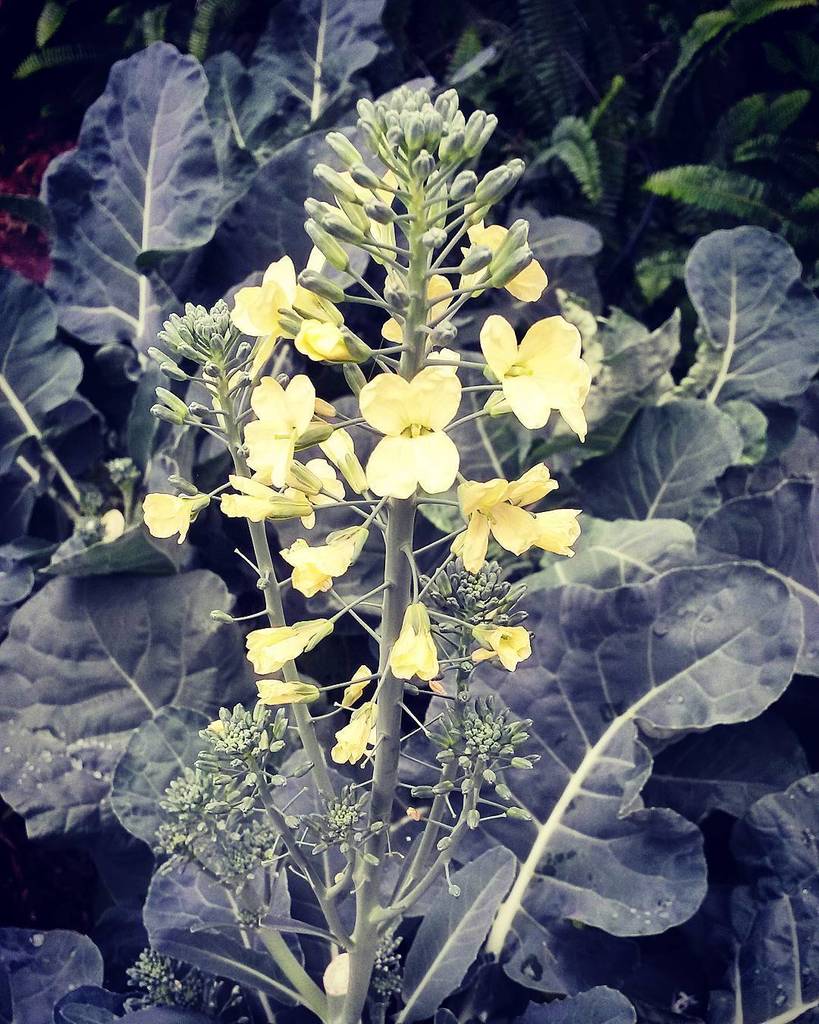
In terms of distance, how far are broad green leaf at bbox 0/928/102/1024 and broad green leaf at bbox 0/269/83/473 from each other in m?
1.14

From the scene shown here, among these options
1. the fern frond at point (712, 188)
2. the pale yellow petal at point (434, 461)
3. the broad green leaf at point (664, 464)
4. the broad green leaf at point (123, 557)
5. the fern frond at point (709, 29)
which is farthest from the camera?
the fern frond at point (712, 188)

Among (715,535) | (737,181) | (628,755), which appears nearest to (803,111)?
(737,181)

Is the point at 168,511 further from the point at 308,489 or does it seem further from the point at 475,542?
the point at 475,542

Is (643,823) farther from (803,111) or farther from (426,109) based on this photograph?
(803,111)

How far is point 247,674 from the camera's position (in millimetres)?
2031

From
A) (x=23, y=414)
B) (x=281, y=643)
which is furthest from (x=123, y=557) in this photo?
(x=281, y=643)

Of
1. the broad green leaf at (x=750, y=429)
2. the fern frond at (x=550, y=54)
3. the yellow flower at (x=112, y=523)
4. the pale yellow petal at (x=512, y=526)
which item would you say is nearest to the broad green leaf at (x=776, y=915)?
the broad green leaf at (x=750, y=429)

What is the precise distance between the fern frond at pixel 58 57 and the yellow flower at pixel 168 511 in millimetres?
2392

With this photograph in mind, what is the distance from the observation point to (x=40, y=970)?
5.98ft

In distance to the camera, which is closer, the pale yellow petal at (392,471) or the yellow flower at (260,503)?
the pale yellow petal at (392,471)

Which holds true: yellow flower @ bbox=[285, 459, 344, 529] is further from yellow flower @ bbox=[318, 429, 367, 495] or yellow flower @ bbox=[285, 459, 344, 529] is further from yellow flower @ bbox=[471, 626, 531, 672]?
yellow flower @ bbox=[471, 626, 531, 672]

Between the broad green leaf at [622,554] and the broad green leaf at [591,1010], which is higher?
the broad green leaf at [622,554]

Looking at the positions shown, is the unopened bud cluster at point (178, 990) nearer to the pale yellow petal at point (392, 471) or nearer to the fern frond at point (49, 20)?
the pale yellow petal at point (392, 471)

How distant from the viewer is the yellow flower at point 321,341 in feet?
3.24
